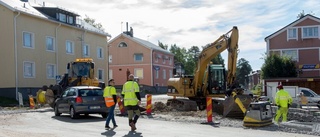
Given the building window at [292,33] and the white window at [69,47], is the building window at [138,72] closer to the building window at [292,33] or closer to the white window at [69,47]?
the white window at [69,47]

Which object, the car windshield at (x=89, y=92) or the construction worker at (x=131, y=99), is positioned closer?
the construction worker at (x=131, y=99)

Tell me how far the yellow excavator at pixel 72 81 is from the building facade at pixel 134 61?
117ft

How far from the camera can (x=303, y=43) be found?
51.9 meters

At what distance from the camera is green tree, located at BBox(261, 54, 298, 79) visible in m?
49.2

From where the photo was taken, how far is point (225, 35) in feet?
82.3

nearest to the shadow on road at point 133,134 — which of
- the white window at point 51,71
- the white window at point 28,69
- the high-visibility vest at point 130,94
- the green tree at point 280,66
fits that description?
the high-visibility vest at point 130,94

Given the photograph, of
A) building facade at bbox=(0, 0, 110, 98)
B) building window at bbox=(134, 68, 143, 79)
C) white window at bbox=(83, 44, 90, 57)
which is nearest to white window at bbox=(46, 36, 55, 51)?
building facade at bbox=(0, 0, 110, 98)

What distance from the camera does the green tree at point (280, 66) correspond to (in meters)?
49.2

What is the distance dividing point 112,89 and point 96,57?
3371cm

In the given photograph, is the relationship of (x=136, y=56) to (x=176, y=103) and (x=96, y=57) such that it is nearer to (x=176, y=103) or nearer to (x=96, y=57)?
(x=96, y=57)

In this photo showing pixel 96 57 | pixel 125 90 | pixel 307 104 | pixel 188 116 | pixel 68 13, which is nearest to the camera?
pixel 125 90

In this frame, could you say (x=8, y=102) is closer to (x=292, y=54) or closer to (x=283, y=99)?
(x=283, y=99)

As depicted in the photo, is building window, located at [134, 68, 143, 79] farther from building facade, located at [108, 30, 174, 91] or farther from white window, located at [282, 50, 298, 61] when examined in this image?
white window, located at [282, 50, 298, 61]

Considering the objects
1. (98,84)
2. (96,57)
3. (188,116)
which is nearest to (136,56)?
(96,57)
